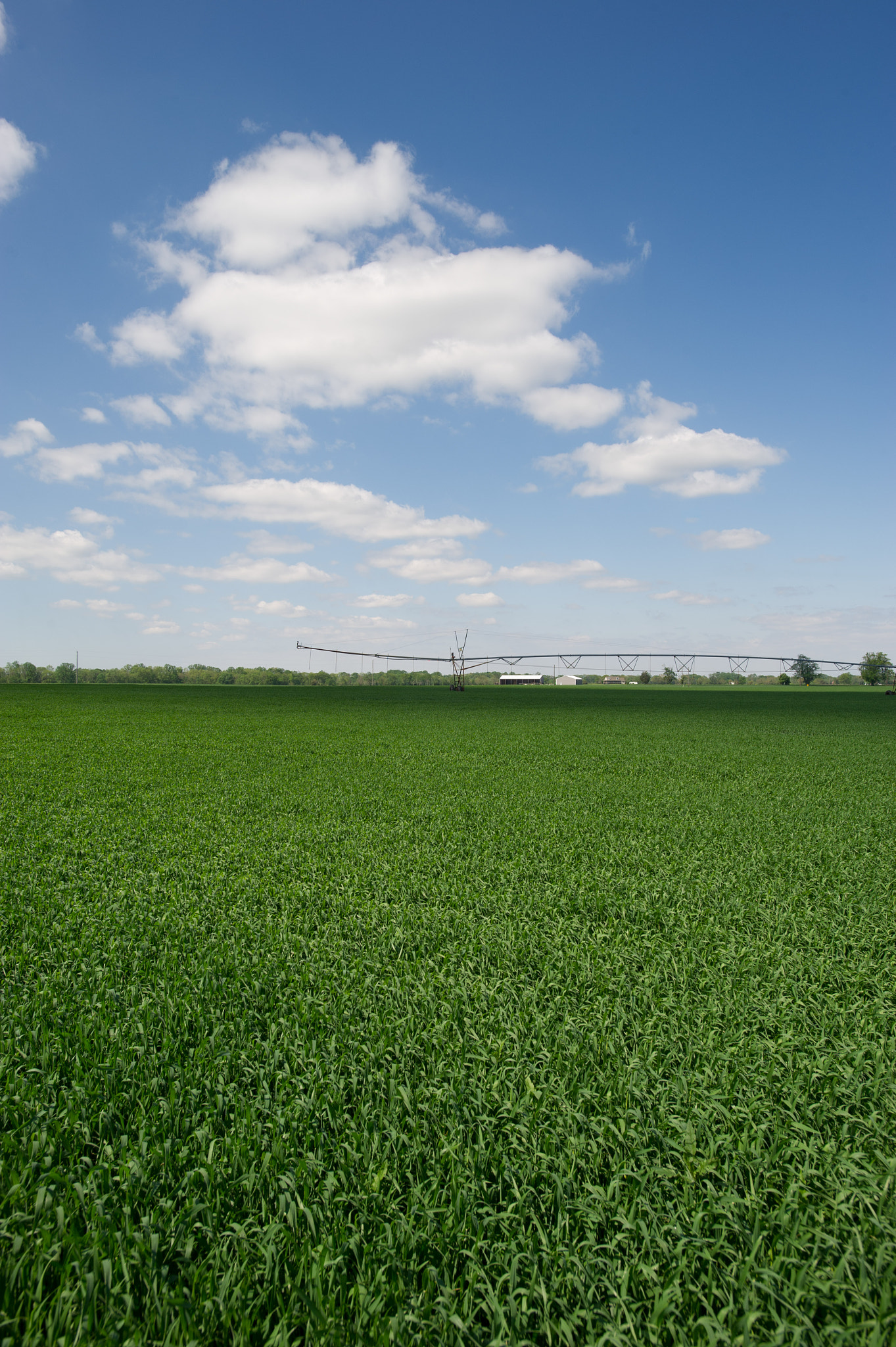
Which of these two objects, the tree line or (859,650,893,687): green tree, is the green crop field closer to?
the tree line

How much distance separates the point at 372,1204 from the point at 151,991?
1932 millimetres

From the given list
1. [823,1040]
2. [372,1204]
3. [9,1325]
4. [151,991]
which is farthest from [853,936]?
[9,1325]

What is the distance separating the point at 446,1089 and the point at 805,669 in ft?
532

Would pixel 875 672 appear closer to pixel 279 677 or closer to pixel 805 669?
pixel 805 669

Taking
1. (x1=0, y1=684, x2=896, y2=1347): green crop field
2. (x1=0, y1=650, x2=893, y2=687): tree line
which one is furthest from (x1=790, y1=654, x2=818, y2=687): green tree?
(x1=0, y1=684, x2=896, y2=1347): green crop field

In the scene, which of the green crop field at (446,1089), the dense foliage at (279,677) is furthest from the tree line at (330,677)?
the green crop field at (446,1089)

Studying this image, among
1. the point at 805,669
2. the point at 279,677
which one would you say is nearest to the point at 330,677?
the point at 279,677

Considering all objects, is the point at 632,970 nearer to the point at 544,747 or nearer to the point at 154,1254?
the point at 154,1254

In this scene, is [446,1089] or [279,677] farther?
[279,677]

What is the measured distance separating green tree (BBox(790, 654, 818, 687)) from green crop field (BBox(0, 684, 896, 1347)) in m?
149

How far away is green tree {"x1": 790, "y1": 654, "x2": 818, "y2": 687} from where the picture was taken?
138850 mm

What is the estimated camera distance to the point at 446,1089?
8.80 feet

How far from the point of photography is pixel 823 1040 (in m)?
3.13

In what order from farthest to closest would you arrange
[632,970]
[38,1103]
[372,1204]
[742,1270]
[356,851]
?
1. [356,851]
2. [632,970]
3. [38,1103]
4. [372,1204]
5. [742,1270]
